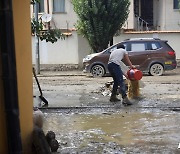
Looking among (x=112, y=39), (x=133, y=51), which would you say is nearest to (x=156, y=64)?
(x=133, y=51)

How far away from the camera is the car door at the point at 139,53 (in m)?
23.0

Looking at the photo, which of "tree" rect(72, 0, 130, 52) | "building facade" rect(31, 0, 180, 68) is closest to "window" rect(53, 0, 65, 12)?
"building facade" rect(31, 0, 180, 68)

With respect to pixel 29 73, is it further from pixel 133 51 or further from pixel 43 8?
pixel 43 8

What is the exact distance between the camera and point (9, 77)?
5746 mm

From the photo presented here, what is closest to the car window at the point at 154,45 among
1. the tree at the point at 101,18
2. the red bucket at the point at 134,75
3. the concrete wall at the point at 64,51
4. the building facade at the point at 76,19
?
the tree at the point at 101,18

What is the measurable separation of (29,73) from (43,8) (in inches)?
1110

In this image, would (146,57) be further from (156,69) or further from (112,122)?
(112,122)

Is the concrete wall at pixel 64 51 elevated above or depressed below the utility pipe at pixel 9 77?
below

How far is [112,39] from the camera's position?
27.9m

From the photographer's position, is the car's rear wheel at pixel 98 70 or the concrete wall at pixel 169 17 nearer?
the car's rear wheel at pixel 98 70

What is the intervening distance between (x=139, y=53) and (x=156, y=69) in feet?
3.80

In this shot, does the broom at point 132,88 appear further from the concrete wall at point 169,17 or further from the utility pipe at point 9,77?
the concrete wall at point 169,17

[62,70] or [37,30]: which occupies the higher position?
[37,30]

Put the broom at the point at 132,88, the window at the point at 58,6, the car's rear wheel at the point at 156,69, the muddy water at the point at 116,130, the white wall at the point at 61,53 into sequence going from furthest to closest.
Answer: the window at the point at 58,6 < the white wall at the point at 61,53 < the car's rear wheel at the point at 156,69 < the broom at the point at 132,88 < the muddy water at the point at 116,130
